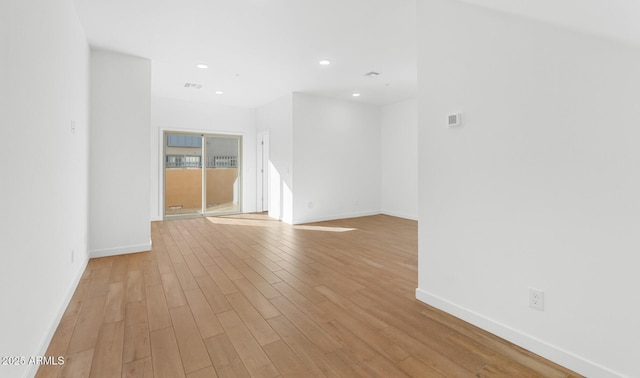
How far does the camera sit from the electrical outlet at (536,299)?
1684 mm

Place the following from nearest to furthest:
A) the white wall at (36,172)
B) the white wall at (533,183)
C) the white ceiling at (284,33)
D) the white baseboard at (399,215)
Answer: the white wall at (36,172) → the white wall at (533,183) → the white ceiling at (284,33) → the white baseboard at (399,215)

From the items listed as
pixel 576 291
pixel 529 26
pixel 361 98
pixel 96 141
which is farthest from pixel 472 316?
pixel 361 98

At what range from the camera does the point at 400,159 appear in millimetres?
6699

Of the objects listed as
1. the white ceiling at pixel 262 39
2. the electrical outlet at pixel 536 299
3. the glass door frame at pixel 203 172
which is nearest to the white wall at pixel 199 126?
the glass door frame at pixel 203 172

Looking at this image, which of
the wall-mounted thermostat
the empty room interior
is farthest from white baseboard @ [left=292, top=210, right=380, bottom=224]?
the wall-mounted thermostat

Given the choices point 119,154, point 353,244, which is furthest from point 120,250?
point 353,244

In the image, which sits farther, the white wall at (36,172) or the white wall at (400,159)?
the white wall at (400,159)

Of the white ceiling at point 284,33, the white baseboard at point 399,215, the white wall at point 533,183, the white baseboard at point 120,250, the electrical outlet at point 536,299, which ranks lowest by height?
the white baseboard at point 120,250

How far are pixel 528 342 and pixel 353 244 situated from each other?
2.64 meters

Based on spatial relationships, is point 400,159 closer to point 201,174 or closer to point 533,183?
point 201,174

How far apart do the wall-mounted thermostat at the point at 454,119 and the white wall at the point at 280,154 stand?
3950 mm

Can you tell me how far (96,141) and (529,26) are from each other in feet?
14.4

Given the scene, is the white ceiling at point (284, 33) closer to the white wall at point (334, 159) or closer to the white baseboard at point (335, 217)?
the white wall at point (334, 159)

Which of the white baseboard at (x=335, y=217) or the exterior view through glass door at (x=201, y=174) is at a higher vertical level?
the exterior view through glass door at (x=201, y=174)
